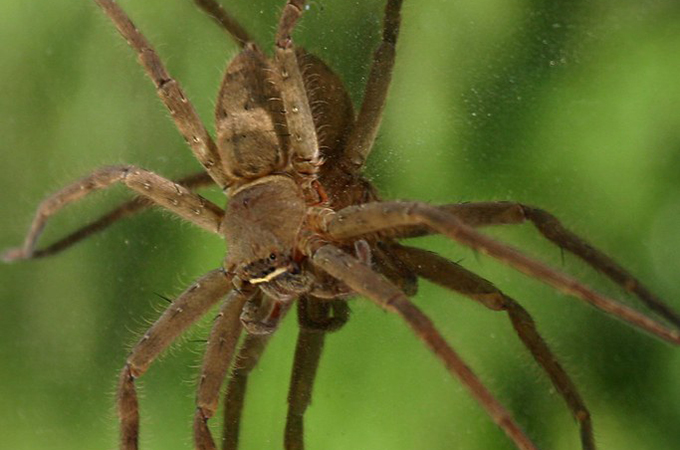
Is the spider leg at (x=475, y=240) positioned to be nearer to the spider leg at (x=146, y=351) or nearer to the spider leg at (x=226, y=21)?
the spider leg at (x=146, y=351)

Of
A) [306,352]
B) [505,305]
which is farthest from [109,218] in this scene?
[505,305]

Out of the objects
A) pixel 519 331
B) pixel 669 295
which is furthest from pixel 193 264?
pixel 669 295

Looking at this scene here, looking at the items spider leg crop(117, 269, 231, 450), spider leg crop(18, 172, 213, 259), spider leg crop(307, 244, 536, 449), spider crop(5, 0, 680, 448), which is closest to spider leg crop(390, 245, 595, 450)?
spider crop(5, 0, 680, 448)

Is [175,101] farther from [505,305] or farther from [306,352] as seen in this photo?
[505,305]

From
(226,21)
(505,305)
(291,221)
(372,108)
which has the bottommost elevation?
(505,305)

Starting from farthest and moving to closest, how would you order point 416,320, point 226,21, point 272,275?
point 226,21 → point 272,275 → point 416,320

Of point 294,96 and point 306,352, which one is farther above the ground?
point 294,96

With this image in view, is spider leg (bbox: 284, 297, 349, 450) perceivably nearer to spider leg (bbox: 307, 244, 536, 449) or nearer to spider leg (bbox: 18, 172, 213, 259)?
spider leg (bbox: 307, 244, 536, 449)

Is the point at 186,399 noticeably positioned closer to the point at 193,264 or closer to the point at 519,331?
the point at 193,264

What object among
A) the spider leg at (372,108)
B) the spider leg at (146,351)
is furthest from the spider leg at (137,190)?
the spider leg at (372,108)
